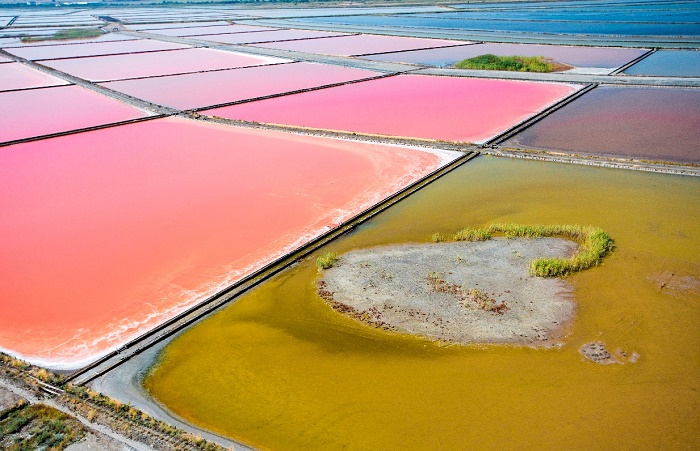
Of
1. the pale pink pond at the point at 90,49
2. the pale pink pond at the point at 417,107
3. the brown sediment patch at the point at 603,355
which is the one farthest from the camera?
the pale pink pond at the point at 90,49

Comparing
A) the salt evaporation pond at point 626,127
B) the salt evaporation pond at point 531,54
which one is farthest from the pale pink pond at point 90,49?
the salt evaporation pond at point 626,127

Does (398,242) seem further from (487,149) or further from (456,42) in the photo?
(456,42)

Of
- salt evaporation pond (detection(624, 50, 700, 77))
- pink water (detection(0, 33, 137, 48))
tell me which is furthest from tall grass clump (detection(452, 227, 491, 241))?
pink water (detection(0, 33, 137, 48))

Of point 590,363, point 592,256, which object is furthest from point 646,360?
point 592,256

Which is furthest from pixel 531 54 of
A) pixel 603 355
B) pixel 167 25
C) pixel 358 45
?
pixel 167 25

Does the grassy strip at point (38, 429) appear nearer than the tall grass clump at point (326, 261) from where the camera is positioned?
Yes

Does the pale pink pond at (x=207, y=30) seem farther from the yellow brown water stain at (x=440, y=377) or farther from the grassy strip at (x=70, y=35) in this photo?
the yellow brown water stain at (x=440, y=377)
